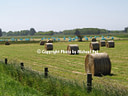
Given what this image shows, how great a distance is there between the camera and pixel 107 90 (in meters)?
7.03

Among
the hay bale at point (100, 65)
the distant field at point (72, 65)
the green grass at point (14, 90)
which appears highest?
the hay bale at point (100, 65)

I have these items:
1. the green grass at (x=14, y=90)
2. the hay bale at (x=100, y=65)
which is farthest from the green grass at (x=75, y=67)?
the green grass at (x=14, y=90)

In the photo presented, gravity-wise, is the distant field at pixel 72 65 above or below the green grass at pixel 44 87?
below

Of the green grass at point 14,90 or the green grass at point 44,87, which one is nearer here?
the green grass at point 44,87

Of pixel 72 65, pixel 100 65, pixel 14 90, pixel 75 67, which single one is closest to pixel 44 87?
pixel 14 90

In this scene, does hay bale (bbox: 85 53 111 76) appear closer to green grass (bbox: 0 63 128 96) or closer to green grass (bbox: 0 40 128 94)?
green grass (bbox: 0 40 128 94)

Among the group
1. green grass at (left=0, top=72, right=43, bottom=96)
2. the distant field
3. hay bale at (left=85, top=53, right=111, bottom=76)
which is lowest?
the distant field

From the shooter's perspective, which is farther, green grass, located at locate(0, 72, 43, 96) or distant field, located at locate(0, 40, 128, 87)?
distant field, located at locate(0, 40, 128, 87)

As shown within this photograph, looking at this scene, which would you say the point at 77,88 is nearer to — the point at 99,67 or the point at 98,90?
the point at 98,90

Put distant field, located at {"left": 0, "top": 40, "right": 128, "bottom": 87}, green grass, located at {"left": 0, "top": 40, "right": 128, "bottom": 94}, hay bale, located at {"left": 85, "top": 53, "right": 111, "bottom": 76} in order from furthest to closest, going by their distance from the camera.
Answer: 1. hay bale, located at {"left": 85, "top": 53, "right": 111, "bottom": 76}
2. distant field, located at {"left": 0, "top": 40, "right": 128, "bottom": 87}
3. green grass, located at {"left": 0, "top": 40, "right": 128, "bottom": 94}

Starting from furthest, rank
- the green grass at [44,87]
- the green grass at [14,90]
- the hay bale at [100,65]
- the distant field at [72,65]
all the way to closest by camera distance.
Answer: the hay bale at [100,65]
the distant field at [72,65]
the green grass at [14,90]
the green grass at [44,87]

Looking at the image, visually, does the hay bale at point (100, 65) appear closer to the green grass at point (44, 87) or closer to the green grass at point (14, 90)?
the green grass at point (44, 87)

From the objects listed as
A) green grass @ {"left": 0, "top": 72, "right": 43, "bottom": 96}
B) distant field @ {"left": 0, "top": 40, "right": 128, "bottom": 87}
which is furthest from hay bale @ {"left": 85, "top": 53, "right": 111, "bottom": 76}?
green grass @ {"left": 0, "top": 72, "right": 43, "bottom": 96}

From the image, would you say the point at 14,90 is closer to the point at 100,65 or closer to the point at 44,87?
the point at 44,87
